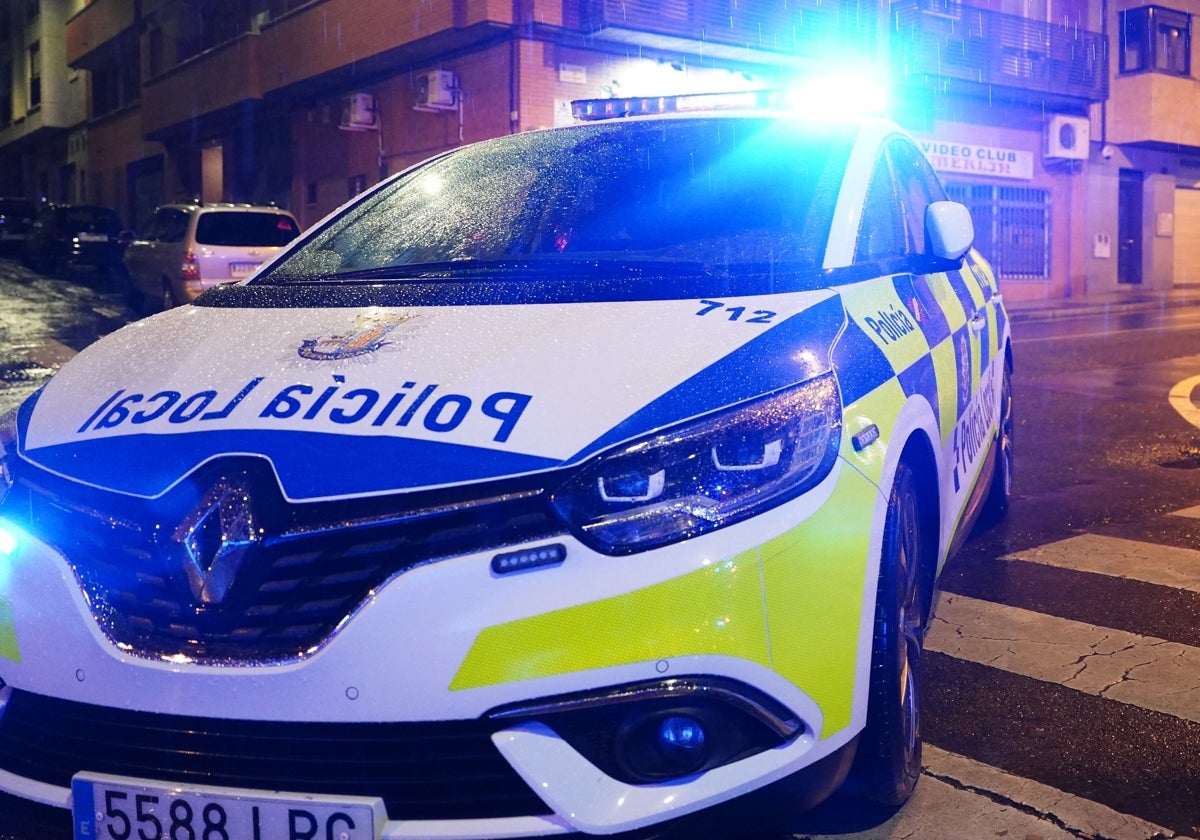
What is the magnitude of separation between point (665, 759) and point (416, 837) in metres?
0.42

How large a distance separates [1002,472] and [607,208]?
114 inches

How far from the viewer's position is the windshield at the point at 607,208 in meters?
3.47

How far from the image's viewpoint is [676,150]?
13.1 ft

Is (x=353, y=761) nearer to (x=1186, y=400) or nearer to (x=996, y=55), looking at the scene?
(x=1186, y=400)

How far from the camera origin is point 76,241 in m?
26.6

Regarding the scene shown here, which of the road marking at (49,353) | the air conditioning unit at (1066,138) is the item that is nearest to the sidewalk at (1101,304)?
the air conditioning unit at (1066,138)

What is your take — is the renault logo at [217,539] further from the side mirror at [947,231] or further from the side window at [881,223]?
the side mirror at [947,231]

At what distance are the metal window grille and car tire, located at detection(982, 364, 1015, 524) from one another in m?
22.5

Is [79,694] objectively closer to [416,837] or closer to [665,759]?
[416,837]

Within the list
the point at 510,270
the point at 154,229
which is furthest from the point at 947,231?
the point at 154,229

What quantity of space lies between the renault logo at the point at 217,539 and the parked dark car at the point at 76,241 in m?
25.6

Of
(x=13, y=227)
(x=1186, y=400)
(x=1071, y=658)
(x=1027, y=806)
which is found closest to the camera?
(x=1027, y=806)

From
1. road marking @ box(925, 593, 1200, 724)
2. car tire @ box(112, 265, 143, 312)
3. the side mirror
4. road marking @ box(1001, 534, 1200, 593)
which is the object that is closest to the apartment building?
car tire @ box(112, 265, 143, 312)

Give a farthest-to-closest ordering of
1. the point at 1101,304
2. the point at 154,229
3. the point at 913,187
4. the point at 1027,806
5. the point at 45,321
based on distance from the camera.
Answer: the point at 1101,304 < the point at 154,229 < the point at 45,321 < the point at 913,187 < the point at 1027,806
